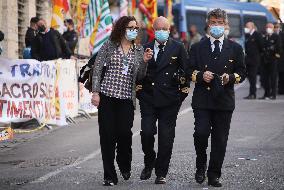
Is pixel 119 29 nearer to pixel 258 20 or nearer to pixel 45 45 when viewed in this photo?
pixel 45 45

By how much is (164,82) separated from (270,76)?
1453 centimetres

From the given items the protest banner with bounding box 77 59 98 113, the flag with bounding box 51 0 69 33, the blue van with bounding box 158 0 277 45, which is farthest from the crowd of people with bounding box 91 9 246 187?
the blue van with bounding box 158 0 277 45

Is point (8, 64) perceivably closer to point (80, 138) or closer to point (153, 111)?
point (80, 138)

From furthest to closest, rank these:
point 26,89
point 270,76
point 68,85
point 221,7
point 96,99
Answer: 1. point 221,7
2. point 270,76
3. point 68,85
4. point 26,89
5. point 96,99

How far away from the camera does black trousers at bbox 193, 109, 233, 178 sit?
9.77 m

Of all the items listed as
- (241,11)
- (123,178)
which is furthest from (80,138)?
(241,11)

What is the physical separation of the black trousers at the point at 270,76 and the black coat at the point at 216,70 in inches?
563

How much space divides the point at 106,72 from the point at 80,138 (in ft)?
17.0

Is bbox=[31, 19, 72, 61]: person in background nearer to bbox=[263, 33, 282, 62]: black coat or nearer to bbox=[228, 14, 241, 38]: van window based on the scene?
bbox=[263, 33, 282, 62]: black coat

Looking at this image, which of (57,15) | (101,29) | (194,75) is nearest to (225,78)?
(194,75)

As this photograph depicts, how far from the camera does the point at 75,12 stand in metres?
25.4

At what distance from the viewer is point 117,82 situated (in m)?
10.0

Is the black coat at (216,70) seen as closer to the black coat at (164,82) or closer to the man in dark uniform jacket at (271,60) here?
the black coat at (164,82)

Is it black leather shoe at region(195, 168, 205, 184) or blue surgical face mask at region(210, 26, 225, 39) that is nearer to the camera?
blue surgical face mask at region(210, 26, 225, 39)
